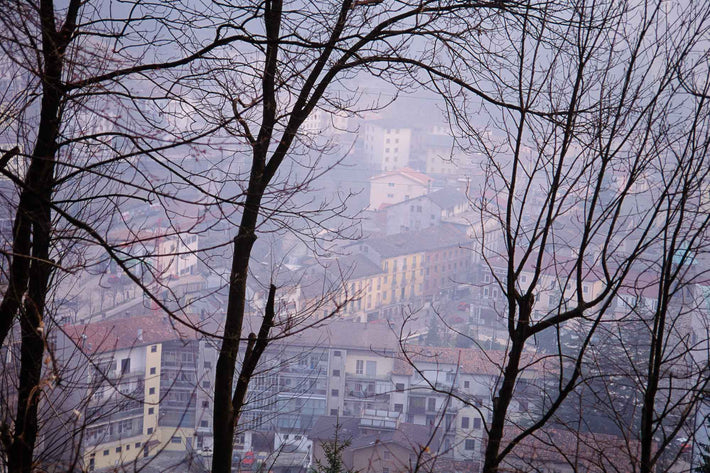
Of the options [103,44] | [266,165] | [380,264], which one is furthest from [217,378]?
[380,264]

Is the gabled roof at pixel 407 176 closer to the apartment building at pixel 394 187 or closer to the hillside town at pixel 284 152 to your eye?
the apartment building at pixel 394 187

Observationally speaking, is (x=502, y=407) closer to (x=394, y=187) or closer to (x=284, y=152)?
(x=284, y=152)

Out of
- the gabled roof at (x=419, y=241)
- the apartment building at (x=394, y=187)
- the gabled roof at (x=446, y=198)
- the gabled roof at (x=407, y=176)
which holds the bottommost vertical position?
the gabled roof at (x=419, y=241)

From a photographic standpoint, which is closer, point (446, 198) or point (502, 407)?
point (502, 407)

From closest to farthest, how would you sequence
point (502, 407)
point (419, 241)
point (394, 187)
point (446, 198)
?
1. point (502, 407)
2. point (419, 241)
3. point (446, 198)
4. point (394, 187)

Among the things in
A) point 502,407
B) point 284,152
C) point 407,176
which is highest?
point 407,176

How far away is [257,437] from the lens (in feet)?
32.0

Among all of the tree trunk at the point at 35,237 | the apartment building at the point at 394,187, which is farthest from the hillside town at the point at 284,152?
the apartment building at the point at 394,187

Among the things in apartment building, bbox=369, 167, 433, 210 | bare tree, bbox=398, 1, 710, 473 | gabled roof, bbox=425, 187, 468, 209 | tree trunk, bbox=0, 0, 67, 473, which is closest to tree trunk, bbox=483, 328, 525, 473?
bare tree, bbox=398, 1, 710, 473

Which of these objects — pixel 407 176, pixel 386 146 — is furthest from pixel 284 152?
pixel 386 146

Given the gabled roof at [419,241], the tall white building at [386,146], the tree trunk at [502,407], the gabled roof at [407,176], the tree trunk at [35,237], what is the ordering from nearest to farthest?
1. the tree trunk at [35,237]
2. the tree trunk at [502,407]
3. the gabled roof at [419,241]
4. the gabled roof at [407,176]
5. the tall white building at [386,146]

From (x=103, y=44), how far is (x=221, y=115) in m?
0.36

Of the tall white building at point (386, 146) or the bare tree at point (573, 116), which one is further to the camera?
the tall white building at point (386, 146)

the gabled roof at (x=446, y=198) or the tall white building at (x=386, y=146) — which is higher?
the tall white building at (x=386, y=146)
